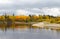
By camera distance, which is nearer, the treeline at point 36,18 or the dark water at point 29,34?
the dark water at point 29,34

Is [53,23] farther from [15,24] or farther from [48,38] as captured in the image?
[48,38]

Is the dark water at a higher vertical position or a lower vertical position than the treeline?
lower

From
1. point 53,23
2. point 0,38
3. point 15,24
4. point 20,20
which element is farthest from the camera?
point 15,24

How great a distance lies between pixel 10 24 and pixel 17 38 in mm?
9246

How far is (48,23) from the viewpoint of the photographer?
1477 centimetres

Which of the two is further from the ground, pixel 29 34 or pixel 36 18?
pixel 36 18

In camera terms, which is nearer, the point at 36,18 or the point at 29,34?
the point at 29,34

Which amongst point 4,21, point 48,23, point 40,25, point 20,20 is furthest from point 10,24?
point 48,23

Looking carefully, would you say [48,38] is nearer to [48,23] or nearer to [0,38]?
[0,38]

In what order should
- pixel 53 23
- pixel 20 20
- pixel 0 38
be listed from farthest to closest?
pixel 20 20, pixel 53 23, pixel 0 38

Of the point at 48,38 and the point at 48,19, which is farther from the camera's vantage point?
the point at 48,19

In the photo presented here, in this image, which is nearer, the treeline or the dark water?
the dark water

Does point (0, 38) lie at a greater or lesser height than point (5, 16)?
lesser

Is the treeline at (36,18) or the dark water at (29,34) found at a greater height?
the treeline at (36,18)
